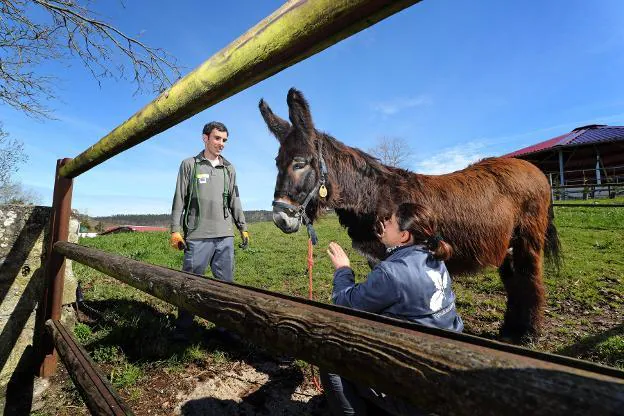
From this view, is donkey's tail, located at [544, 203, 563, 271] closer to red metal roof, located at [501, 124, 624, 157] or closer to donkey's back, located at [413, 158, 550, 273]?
donkey's back, located at [413, 158, 550, 273]

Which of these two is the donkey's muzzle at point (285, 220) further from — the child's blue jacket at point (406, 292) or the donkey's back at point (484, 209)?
the child's blue jacket at point (406, 292)

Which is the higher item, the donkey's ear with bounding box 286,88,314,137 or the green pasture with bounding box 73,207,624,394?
the donkey's ear with bounding box 286,88,314,137

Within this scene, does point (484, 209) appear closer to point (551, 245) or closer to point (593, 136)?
point (551, 245)

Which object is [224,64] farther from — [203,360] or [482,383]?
[203,360]

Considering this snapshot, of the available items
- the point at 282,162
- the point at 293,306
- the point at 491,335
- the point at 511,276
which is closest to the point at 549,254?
Result: the point at 511,276

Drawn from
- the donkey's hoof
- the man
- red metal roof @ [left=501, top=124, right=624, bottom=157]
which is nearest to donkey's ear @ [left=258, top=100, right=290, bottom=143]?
the man

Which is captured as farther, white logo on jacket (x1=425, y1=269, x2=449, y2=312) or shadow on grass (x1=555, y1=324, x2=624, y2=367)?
shadow on grass (x1=555, y1=324, x2=624, y2=367)

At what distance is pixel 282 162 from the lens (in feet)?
11.7

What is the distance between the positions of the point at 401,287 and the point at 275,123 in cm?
280

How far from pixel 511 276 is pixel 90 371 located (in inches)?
176

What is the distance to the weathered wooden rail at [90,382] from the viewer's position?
1665 millimetres

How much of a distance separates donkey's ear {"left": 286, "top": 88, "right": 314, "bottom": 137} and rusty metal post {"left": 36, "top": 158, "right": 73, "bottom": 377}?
214 centimetres

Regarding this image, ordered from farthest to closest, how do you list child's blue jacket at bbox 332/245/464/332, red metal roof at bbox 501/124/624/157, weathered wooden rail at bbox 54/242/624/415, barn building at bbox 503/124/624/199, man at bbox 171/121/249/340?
1. red metal roof at bbox 501/124/624/157
2. barn building at bbox 503/124/624/199
3. man at bbox 171/121/249/340
4. child's blue jacket at bbox 332/245/464/332
5. weathered wooden rail at bbox 54/242/624/415

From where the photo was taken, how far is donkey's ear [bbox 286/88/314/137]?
350 cm
